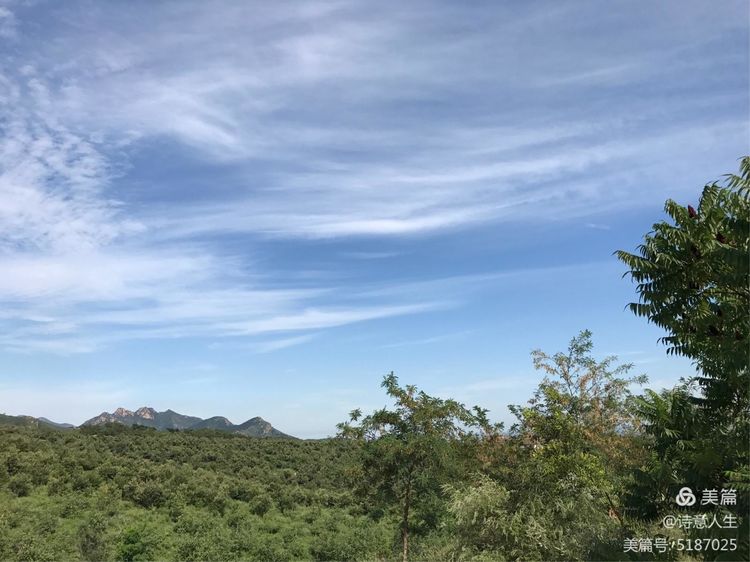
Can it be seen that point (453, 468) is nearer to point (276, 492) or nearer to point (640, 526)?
point (640, 526)

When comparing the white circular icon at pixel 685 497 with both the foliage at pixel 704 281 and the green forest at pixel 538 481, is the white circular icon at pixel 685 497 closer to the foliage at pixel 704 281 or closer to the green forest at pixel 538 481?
the green forest at pixel 538 481

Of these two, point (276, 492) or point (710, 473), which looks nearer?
point (710, 473)

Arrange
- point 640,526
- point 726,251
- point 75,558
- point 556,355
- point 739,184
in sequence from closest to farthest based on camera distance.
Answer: point 726,251 < point 739,184 < point 640,526 < point 556,355 < point 75,558

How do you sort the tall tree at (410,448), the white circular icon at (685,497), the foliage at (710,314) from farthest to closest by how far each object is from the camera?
the tall tree at (410,448), the white circular icon at (685,497), the foliage at (710,314)

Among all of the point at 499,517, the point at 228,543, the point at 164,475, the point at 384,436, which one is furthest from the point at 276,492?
the point at 499,517

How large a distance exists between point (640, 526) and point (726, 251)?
27.0 feet

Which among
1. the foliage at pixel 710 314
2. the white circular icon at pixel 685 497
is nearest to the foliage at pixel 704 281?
the foliage at pixel 710 314

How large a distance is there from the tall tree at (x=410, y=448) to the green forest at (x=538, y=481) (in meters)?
0.06

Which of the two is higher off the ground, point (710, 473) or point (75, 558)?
point (710, 473)

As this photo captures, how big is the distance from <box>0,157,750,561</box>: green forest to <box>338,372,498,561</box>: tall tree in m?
0.06

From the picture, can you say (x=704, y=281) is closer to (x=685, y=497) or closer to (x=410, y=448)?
(x=685, y=497)

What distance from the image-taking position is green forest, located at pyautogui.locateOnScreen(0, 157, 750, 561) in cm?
962

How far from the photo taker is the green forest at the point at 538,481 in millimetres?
9617

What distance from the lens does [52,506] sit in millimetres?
32594
